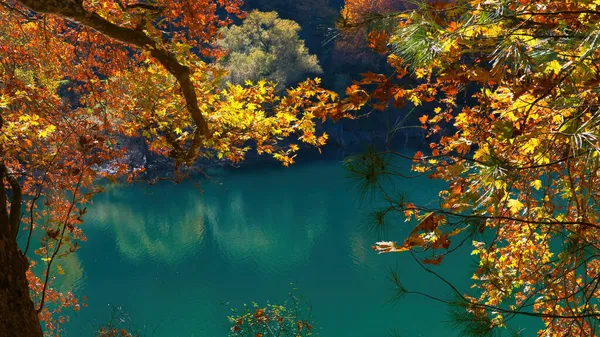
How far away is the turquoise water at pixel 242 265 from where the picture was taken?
6422 millimetres

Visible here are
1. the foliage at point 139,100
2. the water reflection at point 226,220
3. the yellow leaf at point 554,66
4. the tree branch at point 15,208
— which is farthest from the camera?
the water reflection at point 226,220

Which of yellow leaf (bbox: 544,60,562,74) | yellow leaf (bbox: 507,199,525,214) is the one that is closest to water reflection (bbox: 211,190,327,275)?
yellow leaf (bbox: 507,199,525,214)

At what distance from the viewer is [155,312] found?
22.2ft

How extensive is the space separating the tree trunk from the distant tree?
14580 mm

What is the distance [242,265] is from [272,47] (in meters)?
9.95

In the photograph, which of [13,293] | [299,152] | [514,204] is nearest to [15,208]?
[13,293]

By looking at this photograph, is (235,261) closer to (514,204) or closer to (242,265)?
(242,265)

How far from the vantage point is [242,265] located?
8336 millimetres

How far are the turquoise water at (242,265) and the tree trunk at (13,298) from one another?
2.47 metres

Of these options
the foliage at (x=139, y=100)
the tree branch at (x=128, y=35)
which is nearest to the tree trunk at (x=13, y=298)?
the foliage at (x=139, y=100)

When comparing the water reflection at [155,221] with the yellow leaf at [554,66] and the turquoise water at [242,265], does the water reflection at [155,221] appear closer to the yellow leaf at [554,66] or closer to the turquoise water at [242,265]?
the turquoise water at [242,265]

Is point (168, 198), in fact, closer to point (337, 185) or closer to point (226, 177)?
point (226, 177)

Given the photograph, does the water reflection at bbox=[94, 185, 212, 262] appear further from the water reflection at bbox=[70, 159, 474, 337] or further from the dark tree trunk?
the dark tree trunk

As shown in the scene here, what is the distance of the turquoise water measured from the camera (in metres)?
6.42
